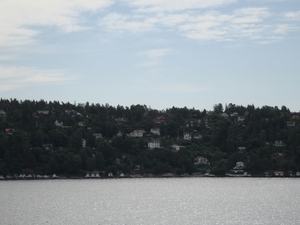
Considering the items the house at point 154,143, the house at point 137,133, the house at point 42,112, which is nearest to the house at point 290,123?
the house at point 137,133

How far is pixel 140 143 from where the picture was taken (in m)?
123

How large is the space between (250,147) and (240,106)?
47.0 metres

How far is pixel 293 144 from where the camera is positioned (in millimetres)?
117250

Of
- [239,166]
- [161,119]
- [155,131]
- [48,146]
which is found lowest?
[239,166]

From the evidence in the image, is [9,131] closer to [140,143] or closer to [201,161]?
[140,143]

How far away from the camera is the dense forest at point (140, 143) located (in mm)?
110312

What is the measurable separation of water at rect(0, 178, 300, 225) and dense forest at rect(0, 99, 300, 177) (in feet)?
12.7

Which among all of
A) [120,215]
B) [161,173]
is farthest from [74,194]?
[161,173]

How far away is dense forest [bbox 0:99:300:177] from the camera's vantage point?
110312mm

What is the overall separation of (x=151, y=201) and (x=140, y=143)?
4643 cm

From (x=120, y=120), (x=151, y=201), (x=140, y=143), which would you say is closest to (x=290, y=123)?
(x=140, y=143)

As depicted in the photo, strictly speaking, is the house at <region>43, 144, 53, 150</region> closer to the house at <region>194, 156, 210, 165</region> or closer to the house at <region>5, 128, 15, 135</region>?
the house at <region>5, 128, 15, 135</region>

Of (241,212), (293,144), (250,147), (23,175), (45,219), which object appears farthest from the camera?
(250,147)

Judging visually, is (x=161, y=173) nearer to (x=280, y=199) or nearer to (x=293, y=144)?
(x=293, y=144)
